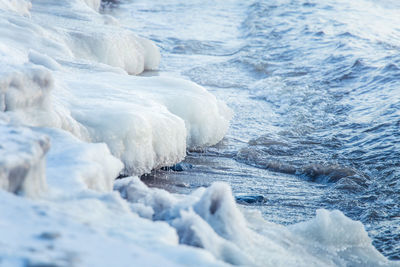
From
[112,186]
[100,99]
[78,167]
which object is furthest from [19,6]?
[78,167]

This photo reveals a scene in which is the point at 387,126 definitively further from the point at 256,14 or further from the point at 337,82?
the point at 256,14

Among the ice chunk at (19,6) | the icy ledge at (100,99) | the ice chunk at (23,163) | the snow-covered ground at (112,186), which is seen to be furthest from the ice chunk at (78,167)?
the ice chunk at (19,6)

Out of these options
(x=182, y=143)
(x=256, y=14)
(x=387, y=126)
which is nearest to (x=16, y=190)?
(x=182, y=143)

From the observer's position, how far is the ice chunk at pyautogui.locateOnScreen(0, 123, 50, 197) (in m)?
2.31

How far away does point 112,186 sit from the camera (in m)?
3.16

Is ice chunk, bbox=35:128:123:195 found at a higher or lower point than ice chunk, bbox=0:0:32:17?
higher

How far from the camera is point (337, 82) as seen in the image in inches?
370

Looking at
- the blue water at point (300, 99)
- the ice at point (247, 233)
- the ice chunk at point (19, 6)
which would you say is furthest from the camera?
the ice chunk at point (19, 6)

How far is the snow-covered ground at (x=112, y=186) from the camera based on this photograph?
6.65 feet

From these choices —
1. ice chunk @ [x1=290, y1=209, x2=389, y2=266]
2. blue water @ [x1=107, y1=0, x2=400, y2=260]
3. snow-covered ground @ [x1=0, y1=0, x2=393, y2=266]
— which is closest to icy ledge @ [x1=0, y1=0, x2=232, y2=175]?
snow-covered ground @ [x1=0, y1=0, x2=393, y2=266]

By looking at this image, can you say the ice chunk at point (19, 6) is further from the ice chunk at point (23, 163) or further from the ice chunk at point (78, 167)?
the ice chunk at point (23, 163)

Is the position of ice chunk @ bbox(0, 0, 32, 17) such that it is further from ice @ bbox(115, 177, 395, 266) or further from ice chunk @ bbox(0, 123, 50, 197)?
ice chunk @ bbox(0, 123, 50, 197)

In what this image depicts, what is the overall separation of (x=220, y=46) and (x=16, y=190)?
1059 centimetres

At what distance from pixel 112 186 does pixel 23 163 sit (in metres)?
0.87
